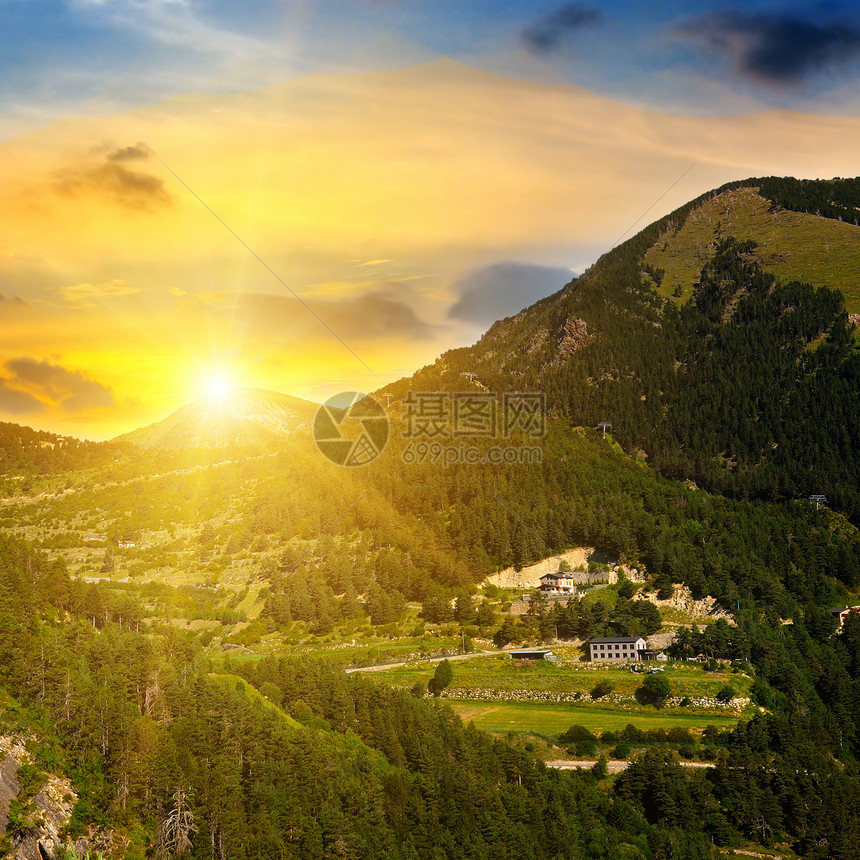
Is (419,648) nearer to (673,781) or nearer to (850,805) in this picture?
(673,781)

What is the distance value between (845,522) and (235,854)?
365 feet

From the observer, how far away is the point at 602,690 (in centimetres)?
7450

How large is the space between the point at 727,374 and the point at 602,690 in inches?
4579

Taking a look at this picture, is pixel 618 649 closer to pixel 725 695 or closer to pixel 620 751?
pixel 725 695

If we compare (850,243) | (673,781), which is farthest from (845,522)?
(850,243)

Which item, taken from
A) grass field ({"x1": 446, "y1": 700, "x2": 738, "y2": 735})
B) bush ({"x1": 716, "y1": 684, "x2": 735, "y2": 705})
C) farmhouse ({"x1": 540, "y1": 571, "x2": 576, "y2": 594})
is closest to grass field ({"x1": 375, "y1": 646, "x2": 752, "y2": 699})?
bush ({"x1": 716, "y1": 684, "x2": 735, "y2": 705})

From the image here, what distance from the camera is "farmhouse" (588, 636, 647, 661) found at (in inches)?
3206

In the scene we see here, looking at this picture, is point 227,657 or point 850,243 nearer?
point 227,657

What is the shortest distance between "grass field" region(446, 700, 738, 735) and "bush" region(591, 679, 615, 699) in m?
1.50

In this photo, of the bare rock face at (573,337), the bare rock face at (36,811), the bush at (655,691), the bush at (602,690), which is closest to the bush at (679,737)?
the bush at (655,691)

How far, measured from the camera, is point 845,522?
127 metres

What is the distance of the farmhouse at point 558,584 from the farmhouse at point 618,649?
42.0 ft

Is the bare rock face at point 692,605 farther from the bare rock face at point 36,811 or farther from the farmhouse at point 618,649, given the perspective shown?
the bare rock face at point 36,811

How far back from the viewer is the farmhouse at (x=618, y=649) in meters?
81.4
